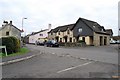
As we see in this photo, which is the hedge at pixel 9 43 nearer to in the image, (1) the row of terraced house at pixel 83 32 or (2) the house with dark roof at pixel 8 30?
(1) the row of terraced house at pixel 83 32

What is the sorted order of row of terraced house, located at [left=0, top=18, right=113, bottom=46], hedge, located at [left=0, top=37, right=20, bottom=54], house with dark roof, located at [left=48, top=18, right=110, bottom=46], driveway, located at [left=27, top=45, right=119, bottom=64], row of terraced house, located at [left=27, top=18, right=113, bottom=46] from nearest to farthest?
1. driveway, located at [left=27, top=45, right=119, bottom=64]
2. hedge, located at [left=0, top=37, right=20, bottom=54]
3. house with dark roof, located at [left=48, top=18, right=110, bottom=46]
4. row of terraced house, located at [left=27, top=18, right=113, bottom=46]
5. row of terraced house, located at [left=0, top=18, right=113, bottom=46]

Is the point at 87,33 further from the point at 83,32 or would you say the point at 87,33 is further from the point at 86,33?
the point at 83,32

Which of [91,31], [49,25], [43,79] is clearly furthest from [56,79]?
[49,25]

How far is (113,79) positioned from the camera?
7.79 m

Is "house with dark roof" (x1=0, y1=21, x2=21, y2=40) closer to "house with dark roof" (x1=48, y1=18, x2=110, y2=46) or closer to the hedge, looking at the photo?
"house with dark roof" (x1=48, y1=18, x2=110, y2=46)

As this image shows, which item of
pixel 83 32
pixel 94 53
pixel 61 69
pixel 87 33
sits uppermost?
pixel 83 32

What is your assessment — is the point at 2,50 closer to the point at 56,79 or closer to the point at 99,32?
the point at 56,79

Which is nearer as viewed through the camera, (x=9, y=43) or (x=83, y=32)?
(x=9, y=43)

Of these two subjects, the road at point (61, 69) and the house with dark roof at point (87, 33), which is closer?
the road at point (61, 69)

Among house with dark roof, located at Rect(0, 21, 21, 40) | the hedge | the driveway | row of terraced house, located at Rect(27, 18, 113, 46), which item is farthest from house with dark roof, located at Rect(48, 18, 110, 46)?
the hedge

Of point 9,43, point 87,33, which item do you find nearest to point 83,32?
point 87,33

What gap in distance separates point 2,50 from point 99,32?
36.2 meters

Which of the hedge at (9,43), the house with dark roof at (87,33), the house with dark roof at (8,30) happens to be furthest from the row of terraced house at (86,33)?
the hedge at (9,43)

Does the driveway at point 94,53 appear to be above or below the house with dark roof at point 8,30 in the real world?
below
